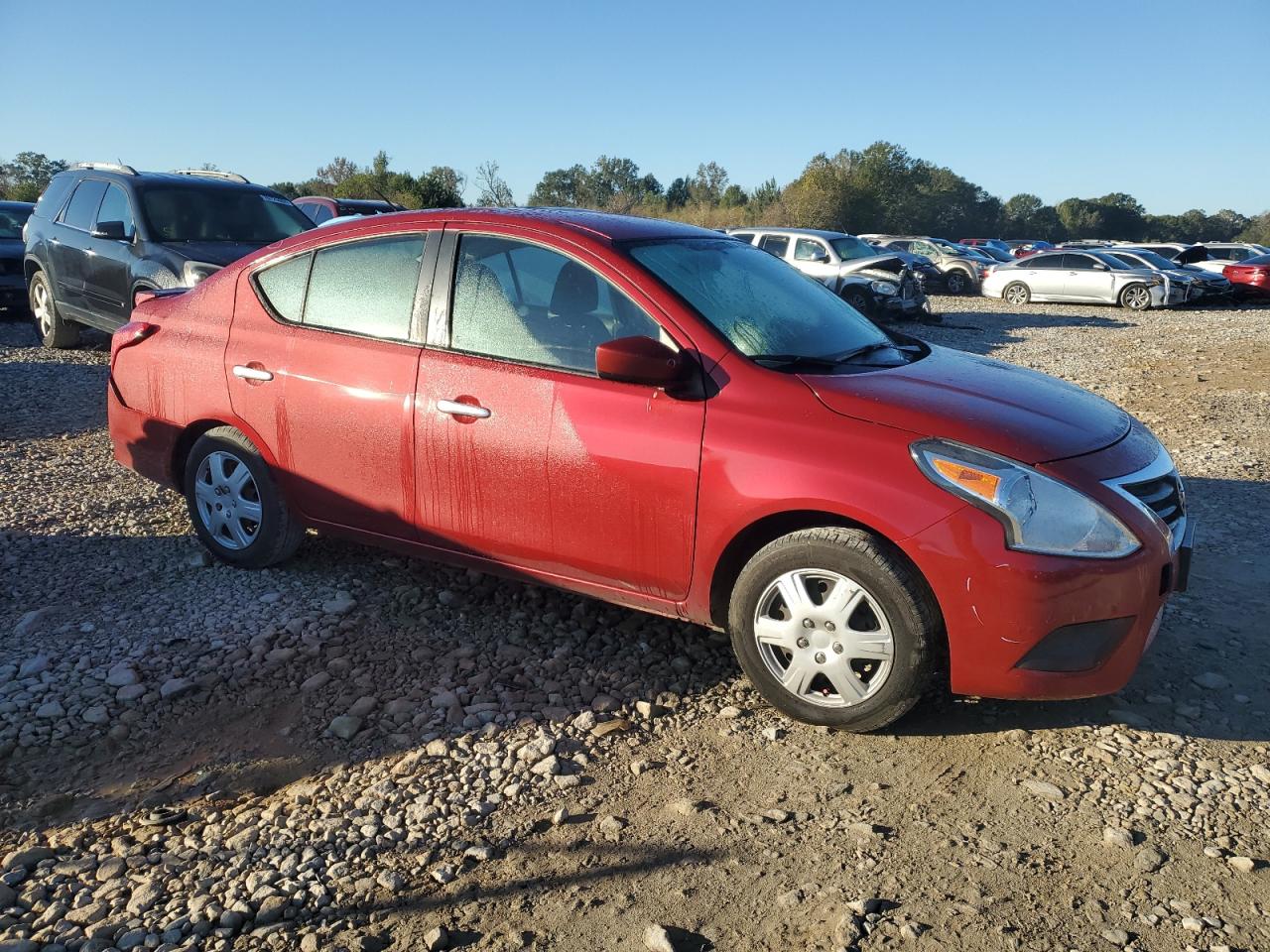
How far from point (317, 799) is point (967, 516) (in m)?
2.22

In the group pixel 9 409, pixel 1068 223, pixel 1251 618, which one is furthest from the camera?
pixel 1068 223

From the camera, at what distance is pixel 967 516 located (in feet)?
10.6

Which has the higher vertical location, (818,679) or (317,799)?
(818,679)

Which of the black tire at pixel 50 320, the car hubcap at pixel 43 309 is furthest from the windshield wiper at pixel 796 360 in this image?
the car hubcap at pixel 43 309

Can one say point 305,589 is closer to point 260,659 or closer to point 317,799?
point 260,659

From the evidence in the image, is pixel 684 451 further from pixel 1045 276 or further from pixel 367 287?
pixel 1045 276

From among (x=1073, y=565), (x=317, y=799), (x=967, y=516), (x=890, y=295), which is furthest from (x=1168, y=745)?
(x=890, y=295)

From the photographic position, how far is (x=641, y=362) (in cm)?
360

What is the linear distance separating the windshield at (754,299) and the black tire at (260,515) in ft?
6.75

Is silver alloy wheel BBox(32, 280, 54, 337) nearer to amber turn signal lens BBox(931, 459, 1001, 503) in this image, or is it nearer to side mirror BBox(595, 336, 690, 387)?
side mirror BBox(595, 336, 690, 387)

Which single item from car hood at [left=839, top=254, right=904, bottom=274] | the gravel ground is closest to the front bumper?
the gravel ground

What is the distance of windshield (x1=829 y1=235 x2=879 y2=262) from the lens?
18.6m

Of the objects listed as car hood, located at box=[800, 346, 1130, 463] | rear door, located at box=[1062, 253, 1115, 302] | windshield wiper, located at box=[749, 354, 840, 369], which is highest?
windshield wiper, located at box=[749, 354, 840, 369]

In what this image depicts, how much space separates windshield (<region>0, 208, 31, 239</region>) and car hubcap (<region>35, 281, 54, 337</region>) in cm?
316
